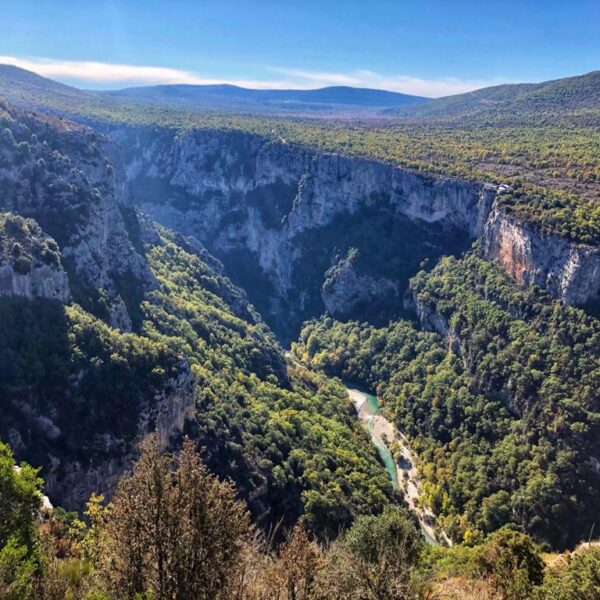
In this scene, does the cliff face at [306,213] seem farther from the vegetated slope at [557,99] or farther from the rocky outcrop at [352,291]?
the vegetated slope at [557,99]

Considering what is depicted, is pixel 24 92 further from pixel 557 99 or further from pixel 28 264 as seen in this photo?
pixel 557 99

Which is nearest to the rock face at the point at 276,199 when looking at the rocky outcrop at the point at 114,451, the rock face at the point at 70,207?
the rock face at the point at 70,207

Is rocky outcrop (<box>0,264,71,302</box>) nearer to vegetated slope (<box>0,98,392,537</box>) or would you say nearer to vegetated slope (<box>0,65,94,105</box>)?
vegetated slope (<box>0,98,392,537</box>)

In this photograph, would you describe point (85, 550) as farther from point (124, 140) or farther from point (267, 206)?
point (124, 140)

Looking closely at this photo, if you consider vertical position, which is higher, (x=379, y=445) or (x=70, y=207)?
(x=70, y=207)

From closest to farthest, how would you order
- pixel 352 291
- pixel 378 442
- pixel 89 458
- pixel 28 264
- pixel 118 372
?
pixel 89 458
pixel 28 264
pixel 118 372
pixel 378 442
pixel 352 291

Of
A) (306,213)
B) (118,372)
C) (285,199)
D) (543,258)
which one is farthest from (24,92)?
(543,258)
